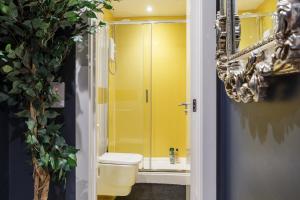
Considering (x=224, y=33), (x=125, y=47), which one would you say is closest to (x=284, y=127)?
(x=224, y=33)

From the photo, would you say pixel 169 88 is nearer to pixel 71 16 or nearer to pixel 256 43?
pixel 71 16

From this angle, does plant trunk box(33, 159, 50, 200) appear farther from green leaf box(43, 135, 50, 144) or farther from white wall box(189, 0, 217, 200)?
white wall box(189, 0, 217, 200)

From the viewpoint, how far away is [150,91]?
3977 mm

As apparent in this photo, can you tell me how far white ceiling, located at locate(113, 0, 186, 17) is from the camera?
356cm

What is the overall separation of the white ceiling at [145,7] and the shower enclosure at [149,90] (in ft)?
0.50

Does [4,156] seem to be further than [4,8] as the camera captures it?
Yes

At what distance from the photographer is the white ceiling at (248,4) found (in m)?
0.89

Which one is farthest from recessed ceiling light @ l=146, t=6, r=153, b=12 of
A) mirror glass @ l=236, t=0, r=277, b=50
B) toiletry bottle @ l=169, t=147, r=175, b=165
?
mirror glass @ l=236, t=0, r=277, b=50

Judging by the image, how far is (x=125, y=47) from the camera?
389cm

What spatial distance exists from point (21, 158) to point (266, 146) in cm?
141

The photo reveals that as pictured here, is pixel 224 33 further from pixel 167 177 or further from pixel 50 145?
pixel 167 177

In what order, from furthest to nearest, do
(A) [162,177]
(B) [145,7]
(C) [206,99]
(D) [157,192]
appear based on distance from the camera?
(B) [145,7] < (A) [162,177] < (D) [157,192] < (C) [206,99]

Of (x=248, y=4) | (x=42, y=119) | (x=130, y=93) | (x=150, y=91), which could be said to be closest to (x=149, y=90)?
(x=150, y=91)

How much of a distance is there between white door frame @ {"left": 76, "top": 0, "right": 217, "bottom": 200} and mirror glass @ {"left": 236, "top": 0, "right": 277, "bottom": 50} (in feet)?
1.77
